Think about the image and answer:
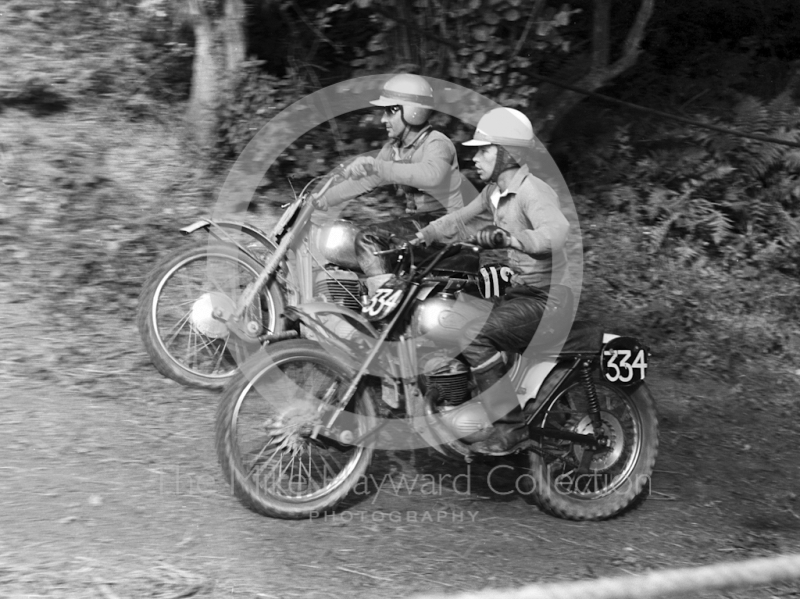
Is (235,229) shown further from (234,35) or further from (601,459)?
(234,35)

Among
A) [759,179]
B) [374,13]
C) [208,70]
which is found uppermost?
[374,13]

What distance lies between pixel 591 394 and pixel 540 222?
98 cm

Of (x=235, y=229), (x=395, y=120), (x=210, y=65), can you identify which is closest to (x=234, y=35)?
(x=210, y=65)

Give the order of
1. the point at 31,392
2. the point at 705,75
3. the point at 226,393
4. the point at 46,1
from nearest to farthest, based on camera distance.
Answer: the point at 226,393 → the point at 31,392 → the point at 46,1 → the point at 705,75

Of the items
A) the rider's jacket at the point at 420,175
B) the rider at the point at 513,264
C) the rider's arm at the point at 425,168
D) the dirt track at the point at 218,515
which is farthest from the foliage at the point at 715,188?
the rider at the point at 513,264

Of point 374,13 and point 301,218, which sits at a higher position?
point 374,13

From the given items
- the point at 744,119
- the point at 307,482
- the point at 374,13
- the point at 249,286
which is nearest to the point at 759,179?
the point at 744,119

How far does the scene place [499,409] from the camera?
197 inches

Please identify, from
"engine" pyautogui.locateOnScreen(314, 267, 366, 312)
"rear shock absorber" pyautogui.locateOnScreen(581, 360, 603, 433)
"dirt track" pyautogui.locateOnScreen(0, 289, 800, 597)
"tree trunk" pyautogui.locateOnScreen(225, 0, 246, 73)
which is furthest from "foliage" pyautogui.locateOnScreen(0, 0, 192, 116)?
"rear shock absorber" pyautogui.locateOnScreen(581, 360, 603, 433)

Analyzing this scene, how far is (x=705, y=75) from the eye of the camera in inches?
436

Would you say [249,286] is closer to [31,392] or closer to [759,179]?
[31,392]

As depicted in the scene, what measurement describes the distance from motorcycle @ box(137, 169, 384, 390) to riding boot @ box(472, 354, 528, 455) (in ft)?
3.78

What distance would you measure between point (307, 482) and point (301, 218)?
1.69m

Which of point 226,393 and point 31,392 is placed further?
point 31,392
